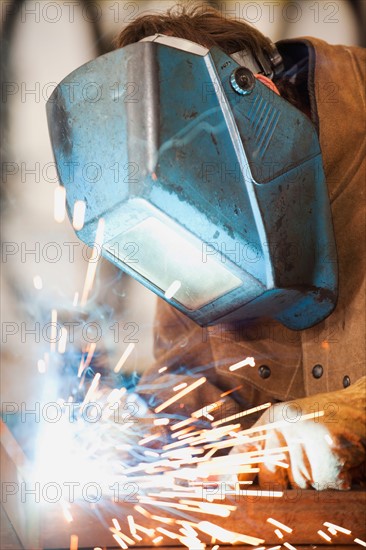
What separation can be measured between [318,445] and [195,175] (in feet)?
1.53

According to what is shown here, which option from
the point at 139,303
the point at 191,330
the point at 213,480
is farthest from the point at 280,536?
the point at 139,303

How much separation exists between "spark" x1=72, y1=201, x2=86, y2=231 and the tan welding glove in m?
0.46

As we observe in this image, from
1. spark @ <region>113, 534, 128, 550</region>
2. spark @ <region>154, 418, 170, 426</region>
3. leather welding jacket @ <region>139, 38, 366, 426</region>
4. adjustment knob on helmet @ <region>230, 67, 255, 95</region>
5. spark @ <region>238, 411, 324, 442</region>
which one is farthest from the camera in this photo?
leather welding jacket @ <region>139, 38, 366, 426</region>

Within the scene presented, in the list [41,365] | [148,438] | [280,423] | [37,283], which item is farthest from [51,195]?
[280,423]

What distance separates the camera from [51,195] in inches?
103

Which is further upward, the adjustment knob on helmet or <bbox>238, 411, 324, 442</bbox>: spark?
the adjustment knob on helmet

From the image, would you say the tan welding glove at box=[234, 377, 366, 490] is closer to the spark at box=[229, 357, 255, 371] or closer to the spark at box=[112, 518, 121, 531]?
the spark at box=[112, 518, 121, 531]

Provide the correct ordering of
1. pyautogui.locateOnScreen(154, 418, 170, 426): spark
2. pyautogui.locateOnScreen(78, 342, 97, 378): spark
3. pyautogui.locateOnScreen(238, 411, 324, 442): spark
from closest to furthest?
pyautogui.locateOnScreen(238, 411, 324, 442): spark → pyautogui.locateOnScreen(154, 418, 170, 426): spark → pyautogui.locateOnScreen(78, 342, 97, 378): spark

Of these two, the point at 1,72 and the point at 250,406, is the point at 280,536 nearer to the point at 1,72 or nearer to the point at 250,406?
the point at 250,406

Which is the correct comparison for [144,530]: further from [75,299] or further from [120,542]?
[75,299]

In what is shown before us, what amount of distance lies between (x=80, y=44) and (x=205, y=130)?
140cm

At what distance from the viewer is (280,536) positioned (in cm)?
121

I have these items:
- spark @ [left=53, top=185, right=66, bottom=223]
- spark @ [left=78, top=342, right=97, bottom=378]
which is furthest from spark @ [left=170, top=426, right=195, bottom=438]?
spark @ [left=53, top=185, right=66, bottom=223]

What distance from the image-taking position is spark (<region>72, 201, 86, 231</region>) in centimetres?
145
